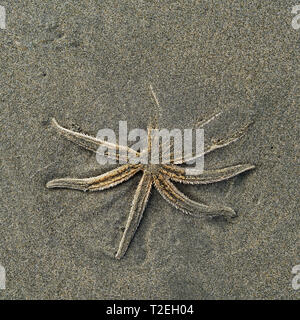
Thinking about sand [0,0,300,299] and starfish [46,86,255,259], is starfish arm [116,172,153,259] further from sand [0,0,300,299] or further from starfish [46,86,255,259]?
sand [0,0,300,299]

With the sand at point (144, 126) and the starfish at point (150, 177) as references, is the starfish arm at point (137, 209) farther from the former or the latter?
the sand at point (144, 126)

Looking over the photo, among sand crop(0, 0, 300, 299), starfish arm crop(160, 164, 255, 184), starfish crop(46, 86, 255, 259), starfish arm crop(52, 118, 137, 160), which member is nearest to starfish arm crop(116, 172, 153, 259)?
starfish crop(46, 86, 255, 259)

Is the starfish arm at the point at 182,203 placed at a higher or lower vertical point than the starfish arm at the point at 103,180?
lower

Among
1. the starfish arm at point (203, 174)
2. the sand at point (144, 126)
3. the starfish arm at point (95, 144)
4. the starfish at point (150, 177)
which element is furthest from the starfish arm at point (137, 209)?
the starfish arm at point (95, 144)

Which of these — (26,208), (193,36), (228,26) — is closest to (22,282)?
(26,208)

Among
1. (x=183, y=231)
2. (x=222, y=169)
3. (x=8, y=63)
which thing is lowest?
(x=183, y=231)

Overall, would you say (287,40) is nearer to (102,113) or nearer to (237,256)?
(102,113)

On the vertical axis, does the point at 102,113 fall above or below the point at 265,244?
above
